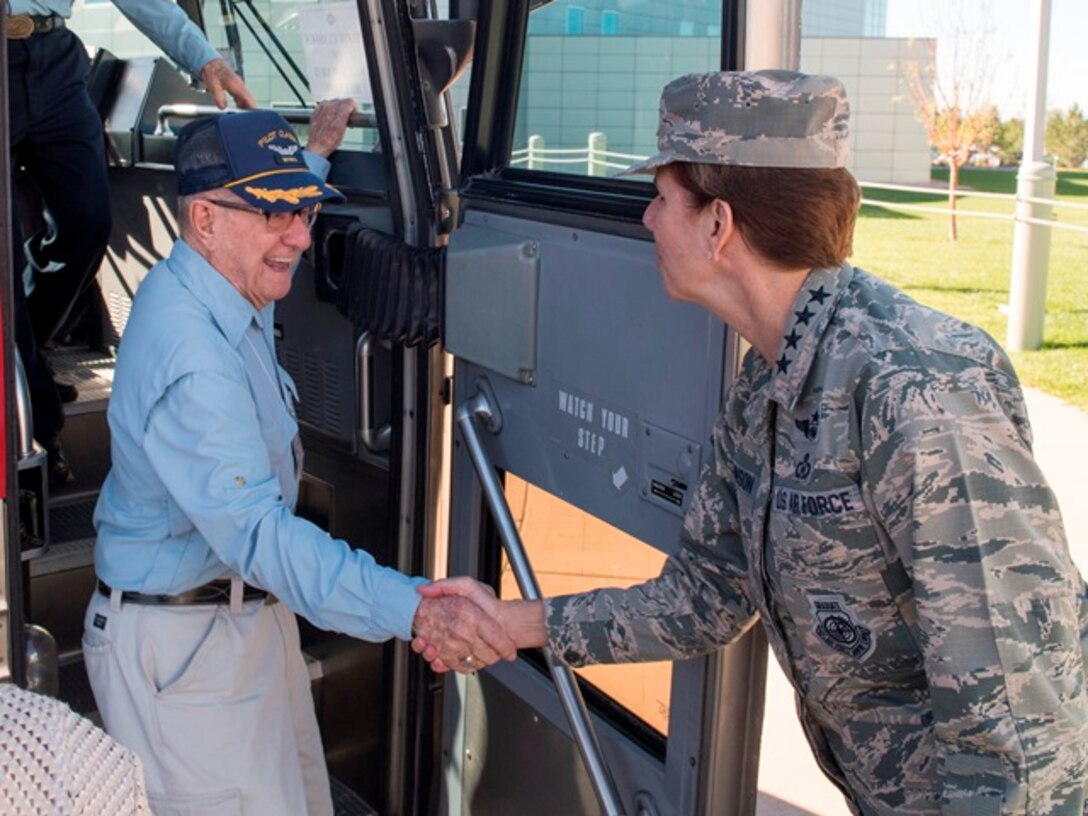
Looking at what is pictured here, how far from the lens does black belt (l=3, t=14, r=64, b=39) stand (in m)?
3.57

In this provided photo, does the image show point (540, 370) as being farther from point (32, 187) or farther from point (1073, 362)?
point (1073, 362)

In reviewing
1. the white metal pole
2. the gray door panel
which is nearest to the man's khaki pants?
the gray door panel

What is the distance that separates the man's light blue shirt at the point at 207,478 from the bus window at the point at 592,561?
351 millimetres

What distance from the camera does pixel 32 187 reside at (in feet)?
15.0

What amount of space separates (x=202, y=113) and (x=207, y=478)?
2.14m

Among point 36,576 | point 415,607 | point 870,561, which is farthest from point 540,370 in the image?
point 36,576

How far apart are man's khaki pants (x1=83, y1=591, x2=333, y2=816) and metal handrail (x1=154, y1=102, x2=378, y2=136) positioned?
1134mm

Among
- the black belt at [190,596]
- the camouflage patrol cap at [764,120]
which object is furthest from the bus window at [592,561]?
the camouflage patrol cap at [764,120]

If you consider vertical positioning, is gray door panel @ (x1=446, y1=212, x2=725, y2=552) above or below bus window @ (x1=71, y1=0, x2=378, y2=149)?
below

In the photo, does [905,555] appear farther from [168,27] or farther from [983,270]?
[983,270]

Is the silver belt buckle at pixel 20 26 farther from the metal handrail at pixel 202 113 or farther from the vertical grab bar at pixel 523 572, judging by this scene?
the vertical grab bar at pixel 523 572

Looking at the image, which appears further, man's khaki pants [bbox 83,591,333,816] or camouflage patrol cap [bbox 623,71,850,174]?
man's khaki pants [bbox 83,591,333,816]

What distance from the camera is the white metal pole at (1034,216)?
31.9 feet

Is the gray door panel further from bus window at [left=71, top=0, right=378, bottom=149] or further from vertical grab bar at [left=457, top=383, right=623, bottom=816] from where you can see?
bus window at [left=71, top=0, right=378, bottom=149]
